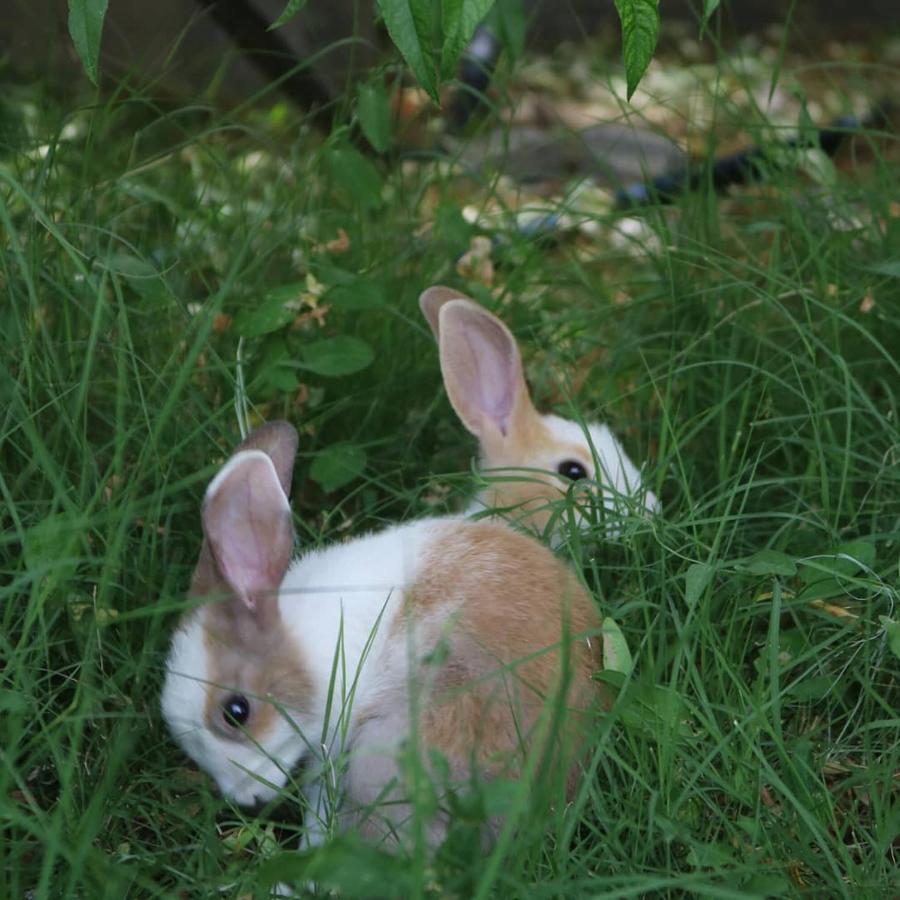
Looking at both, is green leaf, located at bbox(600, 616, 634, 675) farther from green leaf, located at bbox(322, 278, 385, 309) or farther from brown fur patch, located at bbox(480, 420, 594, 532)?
green leaf, located at bbox(322, 278, 385, 309)

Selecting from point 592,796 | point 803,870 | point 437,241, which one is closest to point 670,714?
point 592,796

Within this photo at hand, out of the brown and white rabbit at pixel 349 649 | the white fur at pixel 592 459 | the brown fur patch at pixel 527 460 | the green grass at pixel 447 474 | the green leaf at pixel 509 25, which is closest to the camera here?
the green grass at pixel 447 474

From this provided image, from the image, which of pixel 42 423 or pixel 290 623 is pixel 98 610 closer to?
pixel 290 623

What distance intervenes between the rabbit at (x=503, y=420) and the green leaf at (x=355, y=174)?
0.35 m

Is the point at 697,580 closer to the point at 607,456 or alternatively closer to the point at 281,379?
the point at 607,456

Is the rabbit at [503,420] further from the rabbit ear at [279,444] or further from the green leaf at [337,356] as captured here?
the rabbit ear at [279,444]

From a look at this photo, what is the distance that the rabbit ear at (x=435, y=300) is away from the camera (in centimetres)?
332

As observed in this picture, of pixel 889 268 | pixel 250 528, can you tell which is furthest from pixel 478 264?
pixel 250 528

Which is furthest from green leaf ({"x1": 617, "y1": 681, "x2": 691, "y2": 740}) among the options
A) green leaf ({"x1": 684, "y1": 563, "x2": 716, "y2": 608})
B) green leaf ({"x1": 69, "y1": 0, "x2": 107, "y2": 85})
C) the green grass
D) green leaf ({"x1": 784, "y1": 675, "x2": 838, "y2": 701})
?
green leaf ({"x1": 69, "y1": 0, "x2": 107, "y2": 85})

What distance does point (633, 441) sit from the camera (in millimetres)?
3574

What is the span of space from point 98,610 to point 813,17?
5902 millimetres

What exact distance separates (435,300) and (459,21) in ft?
4.10

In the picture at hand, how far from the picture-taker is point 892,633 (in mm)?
2471

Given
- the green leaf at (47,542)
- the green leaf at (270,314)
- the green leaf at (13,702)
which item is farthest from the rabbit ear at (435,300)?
the green leaf at (13,702)
